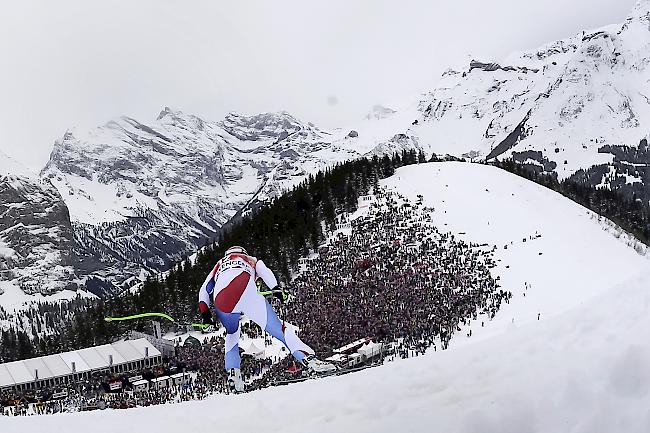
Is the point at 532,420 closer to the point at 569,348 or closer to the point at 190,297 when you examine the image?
the point at 569,348

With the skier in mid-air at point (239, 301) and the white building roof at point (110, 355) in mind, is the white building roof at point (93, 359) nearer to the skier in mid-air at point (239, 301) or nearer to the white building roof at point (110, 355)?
the white building roof at point (110, 355)

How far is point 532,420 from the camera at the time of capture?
8.60m

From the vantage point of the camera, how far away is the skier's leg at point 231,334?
21750 mm

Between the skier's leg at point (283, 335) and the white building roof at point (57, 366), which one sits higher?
the white building roof at point (57, 366)

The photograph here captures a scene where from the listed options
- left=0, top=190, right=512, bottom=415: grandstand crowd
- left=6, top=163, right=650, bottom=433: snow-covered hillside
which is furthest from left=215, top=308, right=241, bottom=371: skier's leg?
left=6, top=163, right=650, bottom=433: snow-covered hillside

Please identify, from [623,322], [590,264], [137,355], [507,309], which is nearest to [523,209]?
[590,264]

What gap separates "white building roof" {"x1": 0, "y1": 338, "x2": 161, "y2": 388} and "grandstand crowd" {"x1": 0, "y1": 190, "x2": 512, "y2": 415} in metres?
5.86

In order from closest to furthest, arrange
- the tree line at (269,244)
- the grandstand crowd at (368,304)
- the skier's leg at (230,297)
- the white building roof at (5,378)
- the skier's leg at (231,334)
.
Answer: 1. the skier's leg at (230,297)
2. the skier's leg at (231,334)
3. the grandstand crowd at (368,304)
4. the white building roof at (5,378)
5. the tree line at (269,244)

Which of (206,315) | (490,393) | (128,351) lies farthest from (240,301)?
(128,351)

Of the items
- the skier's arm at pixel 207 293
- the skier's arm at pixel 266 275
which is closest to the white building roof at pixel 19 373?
the skier's arm at pixel 207 293

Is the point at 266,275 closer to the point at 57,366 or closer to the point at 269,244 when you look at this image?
the point at 57,366

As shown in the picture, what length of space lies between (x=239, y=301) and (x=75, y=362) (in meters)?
47.3

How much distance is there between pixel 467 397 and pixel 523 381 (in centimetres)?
84

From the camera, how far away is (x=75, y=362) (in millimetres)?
62094
